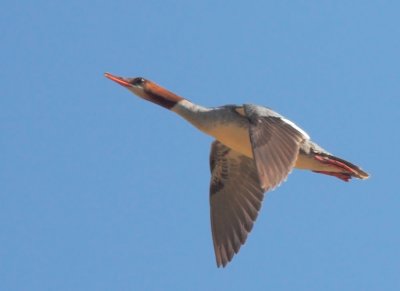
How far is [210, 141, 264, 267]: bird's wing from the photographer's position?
1689cm

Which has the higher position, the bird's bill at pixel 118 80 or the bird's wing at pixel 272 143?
the bird's bill at pixel 118 80

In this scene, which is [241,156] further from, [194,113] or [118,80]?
[118,80]

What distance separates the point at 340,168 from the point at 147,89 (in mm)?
3167

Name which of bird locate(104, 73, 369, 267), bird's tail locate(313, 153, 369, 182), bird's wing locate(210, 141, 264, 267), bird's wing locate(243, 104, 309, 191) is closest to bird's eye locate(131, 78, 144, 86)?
bird locate(104, 73, 369, 267)

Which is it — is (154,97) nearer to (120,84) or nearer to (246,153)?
(120,84)

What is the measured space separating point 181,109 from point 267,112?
1.62 metres

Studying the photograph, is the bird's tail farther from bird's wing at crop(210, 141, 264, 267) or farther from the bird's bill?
the bird's bill

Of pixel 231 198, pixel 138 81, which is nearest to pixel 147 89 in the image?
pixel 138 81

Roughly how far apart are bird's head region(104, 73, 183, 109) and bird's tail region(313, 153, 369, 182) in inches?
95.3

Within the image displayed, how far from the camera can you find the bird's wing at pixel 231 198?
16891 mm

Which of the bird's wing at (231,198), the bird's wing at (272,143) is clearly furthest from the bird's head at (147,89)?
the bird's wing at (272,143)

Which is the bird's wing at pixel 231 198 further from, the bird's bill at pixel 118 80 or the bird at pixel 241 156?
the bird's bill at pixel 118 80

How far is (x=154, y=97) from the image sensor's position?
16.8 meters

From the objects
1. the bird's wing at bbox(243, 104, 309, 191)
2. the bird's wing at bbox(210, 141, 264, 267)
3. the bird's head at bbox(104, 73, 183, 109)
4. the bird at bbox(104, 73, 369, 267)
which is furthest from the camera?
the bird's wing at bbox(210, 141, 264, 267)
